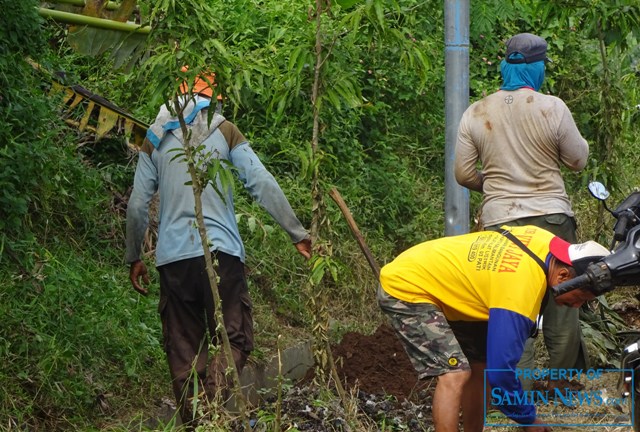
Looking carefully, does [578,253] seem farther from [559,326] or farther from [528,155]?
[559,326]

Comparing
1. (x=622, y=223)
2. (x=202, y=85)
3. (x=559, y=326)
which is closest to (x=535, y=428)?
(x=622, y=223)

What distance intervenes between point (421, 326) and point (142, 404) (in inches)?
83.0

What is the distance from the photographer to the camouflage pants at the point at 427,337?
17.1 ft

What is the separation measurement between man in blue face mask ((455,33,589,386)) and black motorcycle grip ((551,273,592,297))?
1.91 metres

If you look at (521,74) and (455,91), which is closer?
(521,74)

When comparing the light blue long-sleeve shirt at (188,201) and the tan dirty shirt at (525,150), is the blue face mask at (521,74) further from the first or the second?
the light blue long-sleeve shirt at (188,201)

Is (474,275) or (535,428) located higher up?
(474,275)

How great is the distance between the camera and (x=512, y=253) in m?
4.96

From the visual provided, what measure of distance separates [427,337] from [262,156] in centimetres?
419

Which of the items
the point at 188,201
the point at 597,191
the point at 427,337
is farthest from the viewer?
the point at 188,201

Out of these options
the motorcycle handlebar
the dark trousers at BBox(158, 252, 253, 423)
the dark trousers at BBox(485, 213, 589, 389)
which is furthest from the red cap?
the dark trousers at BBox(158, 252, 253, 423)

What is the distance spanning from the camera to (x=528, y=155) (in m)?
6.59

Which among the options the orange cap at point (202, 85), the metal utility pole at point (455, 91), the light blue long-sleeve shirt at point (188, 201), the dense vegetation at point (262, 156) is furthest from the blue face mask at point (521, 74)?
the orange cap at point (202, 85)

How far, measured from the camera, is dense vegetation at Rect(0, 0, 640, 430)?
613cm
